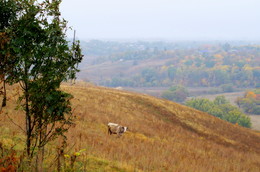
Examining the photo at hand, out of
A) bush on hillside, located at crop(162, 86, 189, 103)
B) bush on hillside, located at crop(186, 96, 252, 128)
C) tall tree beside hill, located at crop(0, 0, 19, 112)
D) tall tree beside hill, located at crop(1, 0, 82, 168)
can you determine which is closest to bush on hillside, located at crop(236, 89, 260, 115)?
bush on hillside, located at crop(186, 96, 252, 128)

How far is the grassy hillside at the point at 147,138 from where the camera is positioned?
12570mm

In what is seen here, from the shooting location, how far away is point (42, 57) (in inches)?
302

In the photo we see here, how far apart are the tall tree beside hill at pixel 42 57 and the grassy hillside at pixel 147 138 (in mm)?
749

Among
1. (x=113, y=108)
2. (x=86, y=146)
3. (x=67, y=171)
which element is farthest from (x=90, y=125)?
(x=67, y=171)

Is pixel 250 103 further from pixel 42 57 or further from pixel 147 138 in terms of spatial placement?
pixel 42 57

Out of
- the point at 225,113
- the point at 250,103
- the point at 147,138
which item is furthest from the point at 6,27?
the point at 250,103

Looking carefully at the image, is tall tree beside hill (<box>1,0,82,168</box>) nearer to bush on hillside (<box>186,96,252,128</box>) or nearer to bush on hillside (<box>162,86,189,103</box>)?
bush on hillside (<box>186,96,252,128</box>)

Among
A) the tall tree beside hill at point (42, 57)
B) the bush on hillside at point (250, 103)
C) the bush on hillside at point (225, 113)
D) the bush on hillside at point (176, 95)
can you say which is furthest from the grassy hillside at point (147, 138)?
the bush on hillside at point (176, 95)

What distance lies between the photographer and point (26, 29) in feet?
24.6

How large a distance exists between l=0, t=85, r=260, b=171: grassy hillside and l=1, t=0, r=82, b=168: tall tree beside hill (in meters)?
0.75

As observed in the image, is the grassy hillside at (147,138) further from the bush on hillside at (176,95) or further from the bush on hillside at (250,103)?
the bush on hillside at (176,95)

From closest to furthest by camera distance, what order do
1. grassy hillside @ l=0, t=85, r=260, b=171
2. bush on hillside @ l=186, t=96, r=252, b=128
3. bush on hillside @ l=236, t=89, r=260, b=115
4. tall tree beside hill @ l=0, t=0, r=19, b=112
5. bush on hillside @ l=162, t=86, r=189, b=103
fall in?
tall tree beside hill @ l=0, t=0, r=19, b=112, grassy hillside @ l=0, t=85, r=260, b=171, bush on hillside @ l=186, t=96, r=252, b=128, bush on hillside @ l=236, t=89, r=260, b=115, bush on hillside @ l=162, t=86, r=189, b=103

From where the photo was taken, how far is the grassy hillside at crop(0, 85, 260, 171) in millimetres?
12570

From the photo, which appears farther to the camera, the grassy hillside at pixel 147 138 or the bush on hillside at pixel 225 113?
the bush on hillside at pixel 225 113
